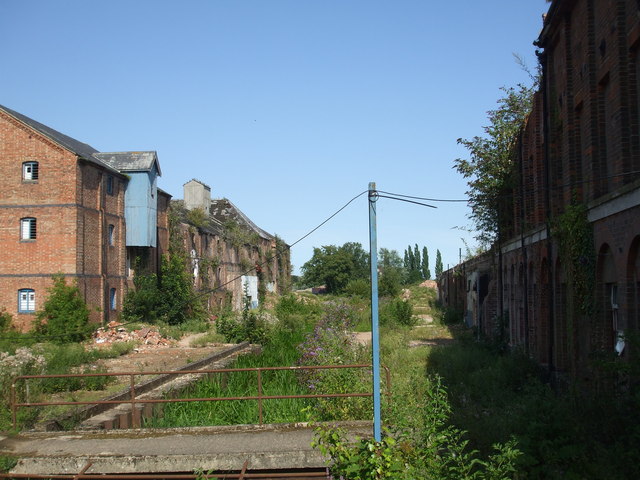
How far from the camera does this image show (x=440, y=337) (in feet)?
105

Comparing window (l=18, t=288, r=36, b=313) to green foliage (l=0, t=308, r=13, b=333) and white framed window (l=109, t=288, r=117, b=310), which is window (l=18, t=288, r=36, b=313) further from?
white framed window (l=109, t=288, r=117, b=310)

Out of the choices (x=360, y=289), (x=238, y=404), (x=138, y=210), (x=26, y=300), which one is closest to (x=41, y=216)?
(x=26, y=300)

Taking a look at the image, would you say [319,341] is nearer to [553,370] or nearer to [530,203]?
[553,370]

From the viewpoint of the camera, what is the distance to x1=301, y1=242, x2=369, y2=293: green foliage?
3607 inches

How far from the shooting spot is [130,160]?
116ft

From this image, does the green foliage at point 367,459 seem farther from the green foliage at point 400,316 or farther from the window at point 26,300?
the green foliage at point 400,316

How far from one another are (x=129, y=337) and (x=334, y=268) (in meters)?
62.6

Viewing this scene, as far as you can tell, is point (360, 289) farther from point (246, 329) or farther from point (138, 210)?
point (246, 329)

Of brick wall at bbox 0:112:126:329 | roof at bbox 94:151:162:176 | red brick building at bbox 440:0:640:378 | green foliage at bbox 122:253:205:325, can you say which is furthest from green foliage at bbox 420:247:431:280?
red brick building at bbox 440:0:640:378

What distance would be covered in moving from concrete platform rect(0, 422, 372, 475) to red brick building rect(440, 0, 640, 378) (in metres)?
4.77

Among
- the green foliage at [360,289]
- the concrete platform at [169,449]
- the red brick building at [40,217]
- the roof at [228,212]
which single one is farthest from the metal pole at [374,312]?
the green foliage at [360,289]

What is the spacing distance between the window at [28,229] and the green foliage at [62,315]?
2.50m

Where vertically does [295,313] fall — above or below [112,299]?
below

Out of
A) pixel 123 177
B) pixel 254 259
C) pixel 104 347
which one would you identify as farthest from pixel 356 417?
pixel 254 259
